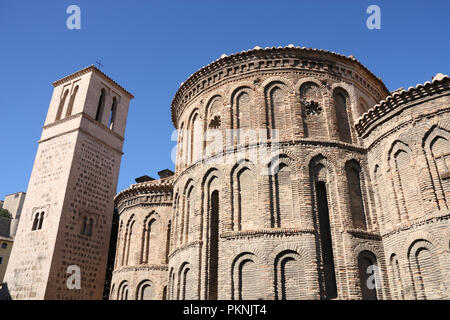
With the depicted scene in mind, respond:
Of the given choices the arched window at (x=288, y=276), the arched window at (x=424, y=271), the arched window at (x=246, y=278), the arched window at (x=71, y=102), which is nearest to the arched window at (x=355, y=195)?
→ the arched window at (x=424, y=271)

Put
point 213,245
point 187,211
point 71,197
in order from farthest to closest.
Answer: point 71,197 → point 187,211 → point 213,245

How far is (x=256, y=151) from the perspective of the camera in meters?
12.9

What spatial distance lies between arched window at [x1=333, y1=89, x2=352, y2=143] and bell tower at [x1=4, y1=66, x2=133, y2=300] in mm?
14716

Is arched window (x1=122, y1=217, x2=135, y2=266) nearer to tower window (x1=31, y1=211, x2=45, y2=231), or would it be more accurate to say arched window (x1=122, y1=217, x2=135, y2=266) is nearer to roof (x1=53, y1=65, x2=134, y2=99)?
tower window (x1=31, y1=211, x2=45, y2=231)

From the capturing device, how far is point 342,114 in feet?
46.2

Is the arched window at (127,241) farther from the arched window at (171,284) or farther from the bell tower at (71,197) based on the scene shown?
the arched window at (171,284)

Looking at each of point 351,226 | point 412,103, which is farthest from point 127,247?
point 412,103

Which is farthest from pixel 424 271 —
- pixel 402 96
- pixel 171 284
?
pixel 171 284

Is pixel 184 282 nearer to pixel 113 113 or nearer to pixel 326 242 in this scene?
pixel 326 242

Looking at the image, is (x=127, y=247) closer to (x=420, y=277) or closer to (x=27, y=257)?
(x=27, y=257)

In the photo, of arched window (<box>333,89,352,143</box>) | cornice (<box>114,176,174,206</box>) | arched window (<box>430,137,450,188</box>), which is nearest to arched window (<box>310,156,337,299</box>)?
arched window (<box>333,89,352,143</box>)

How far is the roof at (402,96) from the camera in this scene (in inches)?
436

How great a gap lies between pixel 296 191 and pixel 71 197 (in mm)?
13768
